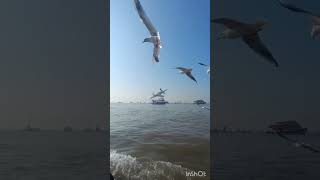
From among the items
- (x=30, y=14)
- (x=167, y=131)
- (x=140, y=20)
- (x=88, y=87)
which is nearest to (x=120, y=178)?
(x=167, y=131)

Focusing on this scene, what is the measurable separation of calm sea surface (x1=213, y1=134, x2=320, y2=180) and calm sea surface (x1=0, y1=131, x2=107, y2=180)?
31.8 inches

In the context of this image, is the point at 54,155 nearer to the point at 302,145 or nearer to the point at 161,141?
the point at 161,141

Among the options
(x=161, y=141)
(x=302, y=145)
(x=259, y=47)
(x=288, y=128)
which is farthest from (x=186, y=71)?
(x=302, y=145)

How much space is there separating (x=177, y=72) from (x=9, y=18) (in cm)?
133

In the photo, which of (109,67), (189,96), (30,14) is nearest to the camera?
(189,96)

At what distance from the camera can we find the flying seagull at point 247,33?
2697 millimetres

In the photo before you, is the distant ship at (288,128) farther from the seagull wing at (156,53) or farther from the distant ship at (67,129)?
the distant ship at (67,129)

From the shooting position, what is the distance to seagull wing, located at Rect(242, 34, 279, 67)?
2.74m

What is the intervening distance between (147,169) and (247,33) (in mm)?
1086

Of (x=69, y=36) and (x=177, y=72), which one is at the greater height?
(x=69, y=36)

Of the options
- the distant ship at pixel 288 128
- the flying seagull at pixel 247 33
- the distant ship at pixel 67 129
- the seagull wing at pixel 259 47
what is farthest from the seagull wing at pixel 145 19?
the distant ship at pixel 288 128

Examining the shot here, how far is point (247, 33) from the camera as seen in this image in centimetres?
273

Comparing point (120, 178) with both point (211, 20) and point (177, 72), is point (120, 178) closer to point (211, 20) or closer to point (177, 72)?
point (177, 72)

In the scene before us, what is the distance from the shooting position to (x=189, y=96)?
255cm
